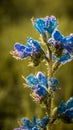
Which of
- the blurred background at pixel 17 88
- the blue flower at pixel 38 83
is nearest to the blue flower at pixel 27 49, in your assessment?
the blue flower at pixel 38 83

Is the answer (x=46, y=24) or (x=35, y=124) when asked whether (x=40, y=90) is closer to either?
(x=35, y=124)

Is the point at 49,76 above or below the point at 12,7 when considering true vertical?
below

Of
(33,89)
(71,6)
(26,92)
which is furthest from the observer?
(71,6)

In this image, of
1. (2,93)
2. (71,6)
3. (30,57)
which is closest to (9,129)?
(2,93)

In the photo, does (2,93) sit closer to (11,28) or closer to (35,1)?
(11,28)

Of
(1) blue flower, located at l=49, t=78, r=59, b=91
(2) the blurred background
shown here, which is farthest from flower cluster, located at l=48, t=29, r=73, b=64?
(2) the blurred background

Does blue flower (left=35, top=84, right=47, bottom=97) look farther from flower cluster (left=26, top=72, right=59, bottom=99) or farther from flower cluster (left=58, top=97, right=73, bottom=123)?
flower cluster (left=58, top=97, right=73, bottom=123)

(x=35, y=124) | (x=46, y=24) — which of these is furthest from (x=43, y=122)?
(x=46, y=24)
